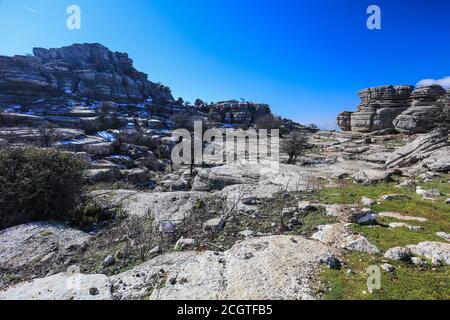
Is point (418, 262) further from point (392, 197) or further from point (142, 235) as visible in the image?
point (142, 235)

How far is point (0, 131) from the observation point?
125 feet

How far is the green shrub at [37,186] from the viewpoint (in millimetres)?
10352

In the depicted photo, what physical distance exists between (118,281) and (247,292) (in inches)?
127

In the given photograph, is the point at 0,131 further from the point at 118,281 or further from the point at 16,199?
the point at 118,281

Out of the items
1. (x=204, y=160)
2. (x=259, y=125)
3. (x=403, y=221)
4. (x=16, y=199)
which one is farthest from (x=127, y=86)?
(x=403, y=221)

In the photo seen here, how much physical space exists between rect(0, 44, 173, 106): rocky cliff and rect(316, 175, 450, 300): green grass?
8301cm

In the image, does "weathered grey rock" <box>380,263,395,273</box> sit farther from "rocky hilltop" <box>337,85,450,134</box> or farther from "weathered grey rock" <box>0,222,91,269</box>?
"rocky hilltop" <box>337,85,450,134</box>

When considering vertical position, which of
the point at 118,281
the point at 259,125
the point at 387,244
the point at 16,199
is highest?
the point at 259,125

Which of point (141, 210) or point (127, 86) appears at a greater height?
point (127, 86)

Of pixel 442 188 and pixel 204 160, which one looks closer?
pixel 442 188

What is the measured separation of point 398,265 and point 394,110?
44995 millimetres

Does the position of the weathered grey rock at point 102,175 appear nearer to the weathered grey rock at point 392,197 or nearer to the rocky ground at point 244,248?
the rocky ground at point 244,248

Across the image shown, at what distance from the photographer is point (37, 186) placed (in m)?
10.6

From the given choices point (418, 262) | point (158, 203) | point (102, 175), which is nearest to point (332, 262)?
point (418, 262)
